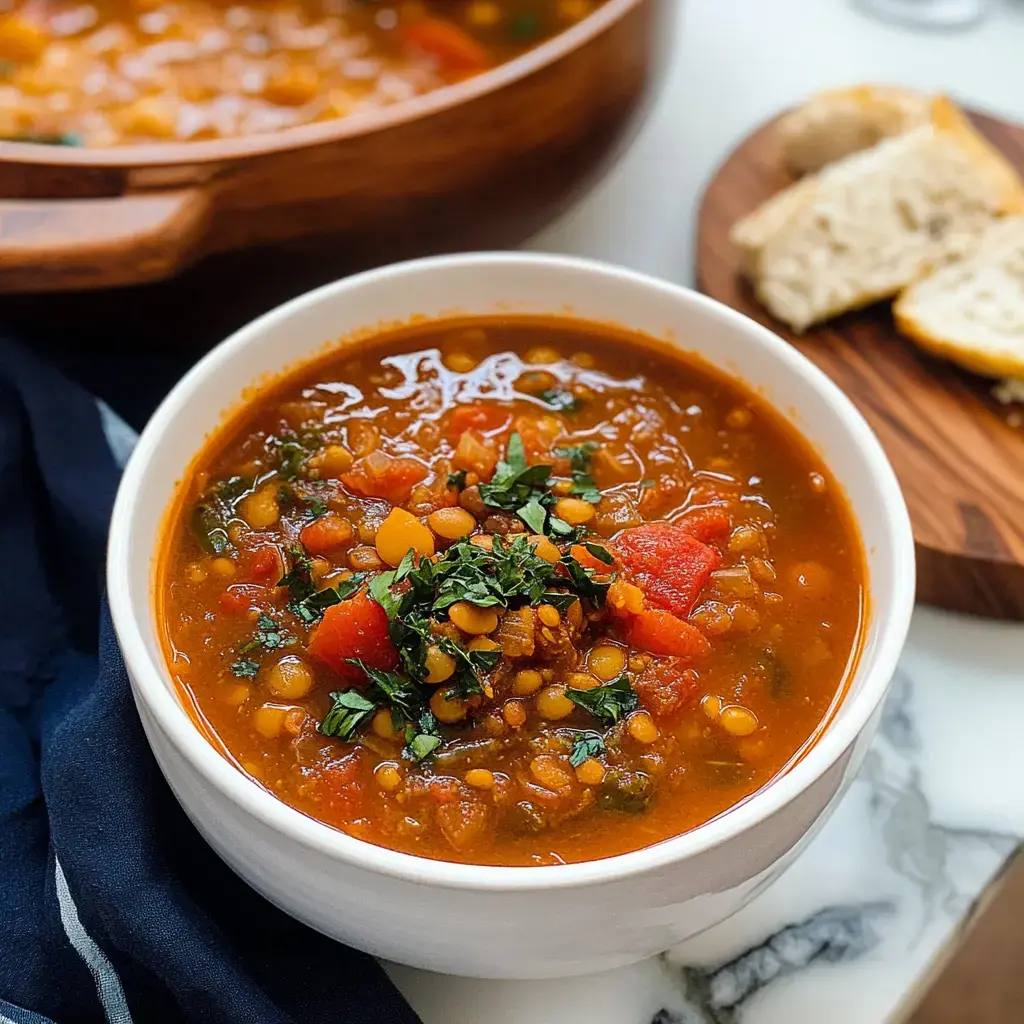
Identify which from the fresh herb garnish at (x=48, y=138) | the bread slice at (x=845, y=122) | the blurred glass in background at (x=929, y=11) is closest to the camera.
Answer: the fresh herb garnish at (x=48, y=138)

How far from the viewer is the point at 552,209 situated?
99.5 inches

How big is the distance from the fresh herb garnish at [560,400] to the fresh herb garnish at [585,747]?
0.62m

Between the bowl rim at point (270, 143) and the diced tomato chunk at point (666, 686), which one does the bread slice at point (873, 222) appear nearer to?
the bowl rim at point (270, 143)

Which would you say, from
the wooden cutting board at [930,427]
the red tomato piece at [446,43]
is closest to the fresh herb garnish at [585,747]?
the wooden cutting board at [930,427]

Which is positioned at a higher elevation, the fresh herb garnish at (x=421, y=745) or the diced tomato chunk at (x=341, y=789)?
the fresh herb garnish at (x=421, y=745)

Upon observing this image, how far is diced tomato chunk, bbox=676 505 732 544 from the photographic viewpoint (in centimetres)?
Answer: 181

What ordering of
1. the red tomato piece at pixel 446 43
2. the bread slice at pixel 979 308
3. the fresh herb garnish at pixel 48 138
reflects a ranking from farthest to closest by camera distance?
the red tomato piece at pixel 446 43 → the fresh herb garnish at pixel 48 138 → the bread slice at pixel 979 308

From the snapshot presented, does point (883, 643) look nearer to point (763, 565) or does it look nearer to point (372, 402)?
point (763, 565)

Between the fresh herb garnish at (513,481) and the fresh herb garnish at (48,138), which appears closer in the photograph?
the fresh herb garnish at (513,481)

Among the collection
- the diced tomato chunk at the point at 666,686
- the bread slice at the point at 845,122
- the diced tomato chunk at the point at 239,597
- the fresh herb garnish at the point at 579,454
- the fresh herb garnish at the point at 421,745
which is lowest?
the diced tomato chunk at the point at 239,597

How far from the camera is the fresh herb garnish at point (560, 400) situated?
2020 millimetres

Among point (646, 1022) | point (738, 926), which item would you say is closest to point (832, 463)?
point (738, 926)

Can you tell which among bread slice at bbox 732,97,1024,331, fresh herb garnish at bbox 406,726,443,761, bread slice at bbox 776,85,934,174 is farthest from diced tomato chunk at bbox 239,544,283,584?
bread slice at bbox 776,85,934,174

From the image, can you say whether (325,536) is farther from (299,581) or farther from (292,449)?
(292,449)
